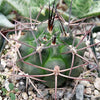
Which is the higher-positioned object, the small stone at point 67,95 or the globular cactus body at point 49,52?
the globular cactus body at point 49,52

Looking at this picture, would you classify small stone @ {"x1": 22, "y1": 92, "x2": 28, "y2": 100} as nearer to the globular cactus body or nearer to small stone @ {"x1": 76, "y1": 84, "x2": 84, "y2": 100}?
the globular cactus body

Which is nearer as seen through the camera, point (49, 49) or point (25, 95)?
point (49, 49)

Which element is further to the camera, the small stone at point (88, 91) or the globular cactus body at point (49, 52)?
the small stone at point (88, 91)

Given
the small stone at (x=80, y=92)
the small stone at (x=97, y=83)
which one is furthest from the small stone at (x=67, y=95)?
the small stone at (x=97, y=83)

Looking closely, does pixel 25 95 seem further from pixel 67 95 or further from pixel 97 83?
pixel 97 83

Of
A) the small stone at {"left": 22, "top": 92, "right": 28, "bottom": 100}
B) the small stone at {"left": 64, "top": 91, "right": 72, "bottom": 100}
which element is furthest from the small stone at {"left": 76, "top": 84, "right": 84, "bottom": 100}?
the small stone at {"left": 22, "top": 92, "right": 28, "bottom": 100}

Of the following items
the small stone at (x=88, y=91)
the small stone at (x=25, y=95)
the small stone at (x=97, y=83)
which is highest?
the small stone at (x=97, y=83)

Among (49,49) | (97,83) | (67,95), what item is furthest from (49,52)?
(97,83)

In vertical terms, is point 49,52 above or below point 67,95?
above

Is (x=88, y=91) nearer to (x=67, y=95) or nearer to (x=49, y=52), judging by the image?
(x=67, y=95)

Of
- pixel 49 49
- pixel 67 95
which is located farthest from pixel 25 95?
pixel 49 49

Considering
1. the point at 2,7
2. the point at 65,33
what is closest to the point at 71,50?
the point at 65,33

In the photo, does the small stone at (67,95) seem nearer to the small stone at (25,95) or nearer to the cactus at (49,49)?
the cactus at (49,49)
